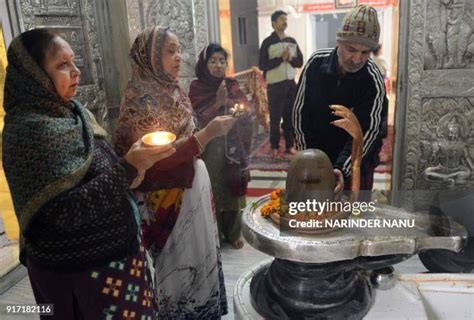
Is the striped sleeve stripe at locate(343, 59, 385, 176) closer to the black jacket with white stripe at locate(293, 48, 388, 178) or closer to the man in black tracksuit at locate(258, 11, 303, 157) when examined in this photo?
the black jacket with white stripe at locate(293, 48, 388, 178)

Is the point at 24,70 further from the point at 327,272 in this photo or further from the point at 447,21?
the point at 447,21

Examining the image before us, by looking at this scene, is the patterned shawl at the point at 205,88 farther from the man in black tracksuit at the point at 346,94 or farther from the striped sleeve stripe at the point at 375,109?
the striped sleeve stripe at the point at 375,109

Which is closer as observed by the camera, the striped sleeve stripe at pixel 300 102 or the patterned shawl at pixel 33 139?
the patterned shawl at pixel 33 139

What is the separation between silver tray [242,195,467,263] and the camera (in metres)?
1.10

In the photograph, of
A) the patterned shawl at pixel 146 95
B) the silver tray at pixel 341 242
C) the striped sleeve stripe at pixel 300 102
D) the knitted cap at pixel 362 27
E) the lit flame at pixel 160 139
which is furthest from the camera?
the striped sleeve stripe at pixel 300 102

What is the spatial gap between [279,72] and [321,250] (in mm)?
2080

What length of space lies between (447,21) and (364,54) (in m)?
1.23

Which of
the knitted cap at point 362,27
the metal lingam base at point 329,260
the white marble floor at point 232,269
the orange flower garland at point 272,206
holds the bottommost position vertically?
the white marble floor at point 232,269

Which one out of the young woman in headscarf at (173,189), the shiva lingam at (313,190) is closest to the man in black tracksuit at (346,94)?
the shiva lingam at (313,190)

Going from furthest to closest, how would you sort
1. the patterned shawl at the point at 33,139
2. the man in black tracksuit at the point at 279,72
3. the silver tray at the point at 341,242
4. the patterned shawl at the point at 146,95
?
the man in black tracksuit at the point at 279,72 → the patterned shawl at the point at 146,95 → the silver tray at the point at 341,242 → the patterned shawl at the point at 33,139

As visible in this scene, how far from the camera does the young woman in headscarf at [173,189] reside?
125cm

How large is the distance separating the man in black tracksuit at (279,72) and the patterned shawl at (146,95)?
5.43 ft

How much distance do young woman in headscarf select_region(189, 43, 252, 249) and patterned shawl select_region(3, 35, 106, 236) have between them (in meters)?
0.79

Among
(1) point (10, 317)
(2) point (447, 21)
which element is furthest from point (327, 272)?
(2) point (447, 21)
